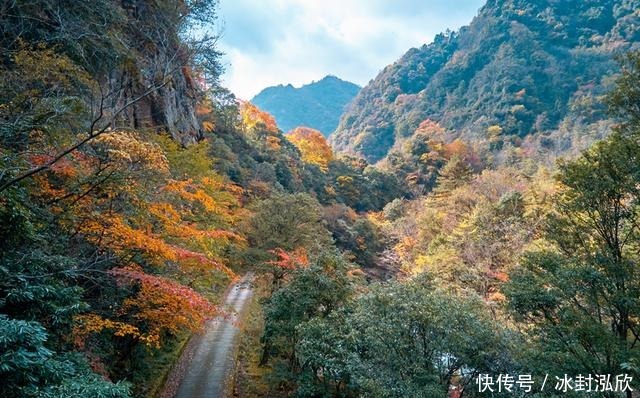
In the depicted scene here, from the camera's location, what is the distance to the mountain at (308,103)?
468 ft

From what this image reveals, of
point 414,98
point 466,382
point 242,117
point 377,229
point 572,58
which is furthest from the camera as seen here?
point 414,98

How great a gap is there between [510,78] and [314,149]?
43049mm

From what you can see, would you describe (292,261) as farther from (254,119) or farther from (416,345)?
(254,119)

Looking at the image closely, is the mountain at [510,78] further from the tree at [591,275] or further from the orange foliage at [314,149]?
the tree at [591,275]

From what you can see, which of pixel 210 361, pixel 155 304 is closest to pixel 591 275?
pixel 155 304

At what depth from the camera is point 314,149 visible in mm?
58344

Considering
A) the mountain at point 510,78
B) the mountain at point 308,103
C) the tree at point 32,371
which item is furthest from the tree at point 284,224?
the mountain at point 308,103

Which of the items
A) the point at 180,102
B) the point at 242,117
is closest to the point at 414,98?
the point at 242,117

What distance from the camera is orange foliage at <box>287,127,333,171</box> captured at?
180 feet

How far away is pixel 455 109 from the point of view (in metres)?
78.8

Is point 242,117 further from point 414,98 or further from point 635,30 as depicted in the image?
point 635,30

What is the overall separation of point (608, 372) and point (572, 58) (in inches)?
3316

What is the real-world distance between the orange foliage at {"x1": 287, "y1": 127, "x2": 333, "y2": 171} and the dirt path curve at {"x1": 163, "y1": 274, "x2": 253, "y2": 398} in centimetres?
3574

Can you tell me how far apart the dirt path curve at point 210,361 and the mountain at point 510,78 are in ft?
190
